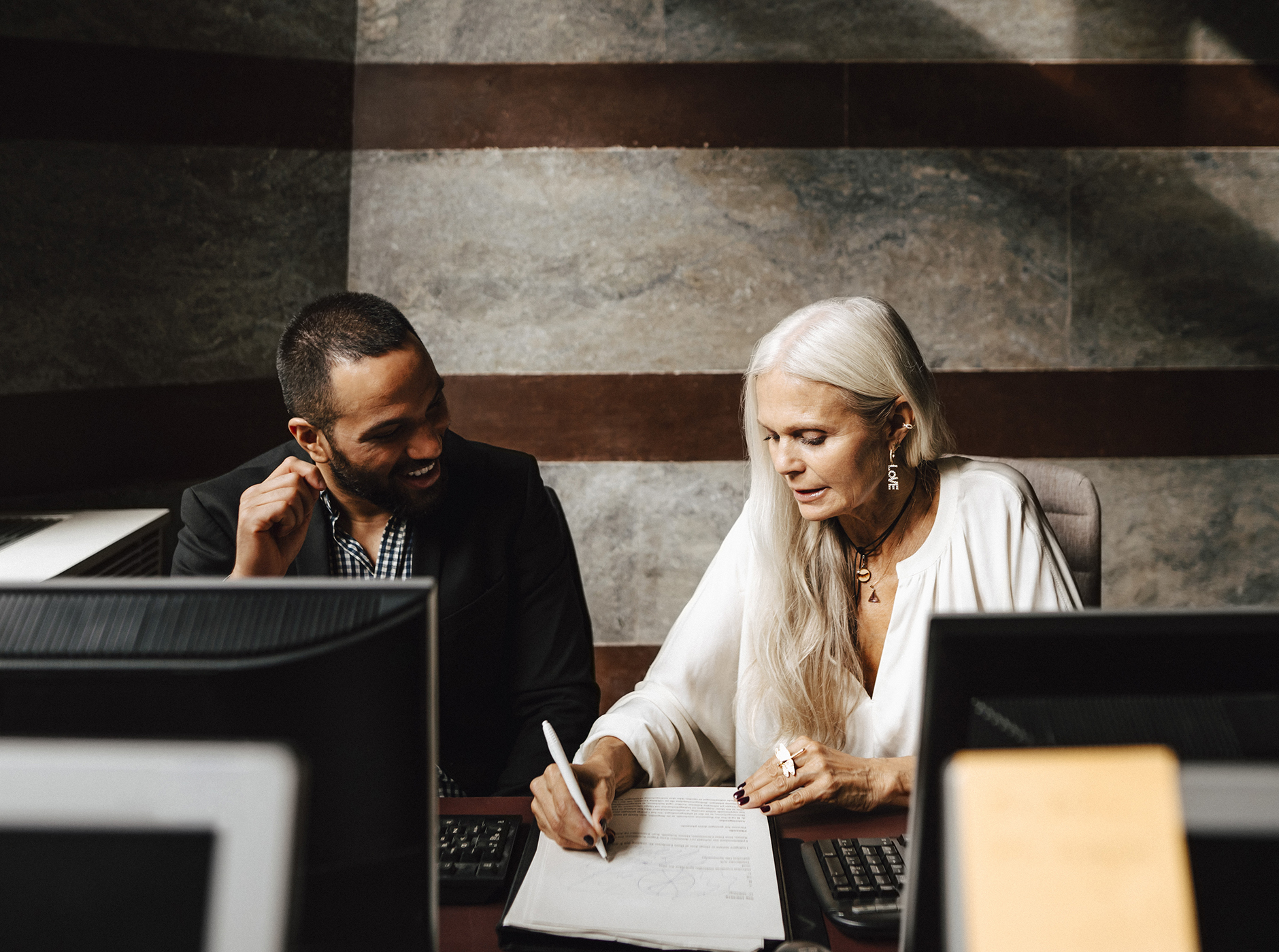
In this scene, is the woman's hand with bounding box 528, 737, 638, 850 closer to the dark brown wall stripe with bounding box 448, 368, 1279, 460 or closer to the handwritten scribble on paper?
the handwritten scribble on paper

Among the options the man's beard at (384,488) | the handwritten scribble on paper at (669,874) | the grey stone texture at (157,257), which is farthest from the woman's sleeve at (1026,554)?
the grey stone texture at (157,257)

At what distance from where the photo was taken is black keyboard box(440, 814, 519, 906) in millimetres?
992

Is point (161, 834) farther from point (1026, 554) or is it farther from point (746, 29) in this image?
point (746, 29)

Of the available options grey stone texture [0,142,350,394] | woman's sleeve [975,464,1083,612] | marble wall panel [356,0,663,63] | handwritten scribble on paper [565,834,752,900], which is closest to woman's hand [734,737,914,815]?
handwritten scribble on paper [565,834,752,900]

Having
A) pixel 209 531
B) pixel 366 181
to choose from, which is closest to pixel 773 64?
pixel 366 181

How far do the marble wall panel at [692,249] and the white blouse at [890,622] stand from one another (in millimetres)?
1410

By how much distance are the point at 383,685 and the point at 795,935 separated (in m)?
0.60

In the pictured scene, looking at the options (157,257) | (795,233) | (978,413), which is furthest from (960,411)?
(157,257)

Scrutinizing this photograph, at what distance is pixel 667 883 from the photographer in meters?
1.00

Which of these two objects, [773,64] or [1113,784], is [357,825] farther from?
[773,64]

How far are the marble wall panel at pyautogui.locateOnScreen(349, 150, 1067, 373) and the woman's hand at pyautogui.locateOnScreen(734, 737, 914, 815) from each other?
1937mm

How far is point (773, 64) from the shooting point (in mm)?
2861

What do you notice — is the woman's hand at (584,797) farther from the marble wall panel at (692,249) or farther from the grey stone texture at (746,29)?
the grey stone texture at (746,29)

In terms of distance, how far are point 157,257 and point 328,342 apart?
1188 mm
